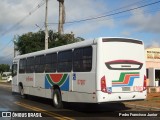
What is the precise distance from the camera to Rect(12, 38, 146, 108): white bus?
15516mm

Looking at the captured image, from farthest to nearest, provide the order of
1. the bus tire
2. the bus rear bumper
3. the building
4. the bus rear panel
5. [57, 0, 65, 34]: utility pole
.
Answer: [57, 0, 65, 34]: utility pole
the building
the bus tire
the bus rear panel
the bus rear bumper

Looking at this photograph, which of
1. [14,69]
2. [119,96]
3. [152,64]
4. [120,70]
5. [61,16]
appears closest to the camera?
[119,96]

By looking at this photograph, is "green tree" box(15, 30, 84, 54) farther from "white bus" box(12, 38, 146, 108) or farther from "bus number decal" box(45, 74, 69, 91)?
"white bus" box(12, 38, 146, 108)

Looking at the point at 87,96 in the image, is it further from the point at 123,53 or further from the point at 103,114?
the point at 123,53

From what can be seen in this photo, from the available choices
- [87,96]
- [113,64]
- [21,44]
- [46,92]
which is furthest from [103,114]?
[21,44]

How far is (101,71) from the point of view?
1545cm

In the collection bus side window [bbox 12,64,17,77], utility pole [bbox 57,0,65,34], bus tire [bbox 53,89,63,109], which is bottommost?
bus tire [bbox 53,89,63,109]

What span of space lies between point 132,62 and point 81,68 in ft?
7.36

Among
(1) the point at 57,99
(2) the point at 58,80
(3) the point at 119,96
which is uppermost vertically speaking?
(2) the point at 58,80

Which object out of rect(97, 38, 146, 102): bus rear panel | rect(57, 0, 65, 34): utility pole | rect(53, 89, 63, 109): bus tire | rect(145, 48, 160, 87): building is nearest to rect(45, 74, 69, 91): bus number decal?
rect(53, 89, 63, 109): bus tire

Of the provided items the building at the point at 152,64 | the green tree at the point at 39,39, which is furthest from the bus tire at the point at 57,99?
the green tree at the point at 39,39

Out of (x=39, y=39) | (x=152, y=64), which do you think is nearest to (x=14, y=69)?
A: (x=39, y=39)

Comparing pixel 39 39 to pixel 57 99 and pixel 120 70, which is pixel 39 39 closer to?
pixel 57 99

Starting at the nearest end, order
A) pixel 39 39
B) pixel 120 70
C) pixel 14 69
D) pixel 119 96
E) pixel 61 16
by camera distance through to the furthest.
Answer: pixel 119 96 < pixel 120 70 < pixel 14 69 < pixel 39 39 < pixel 61 16
